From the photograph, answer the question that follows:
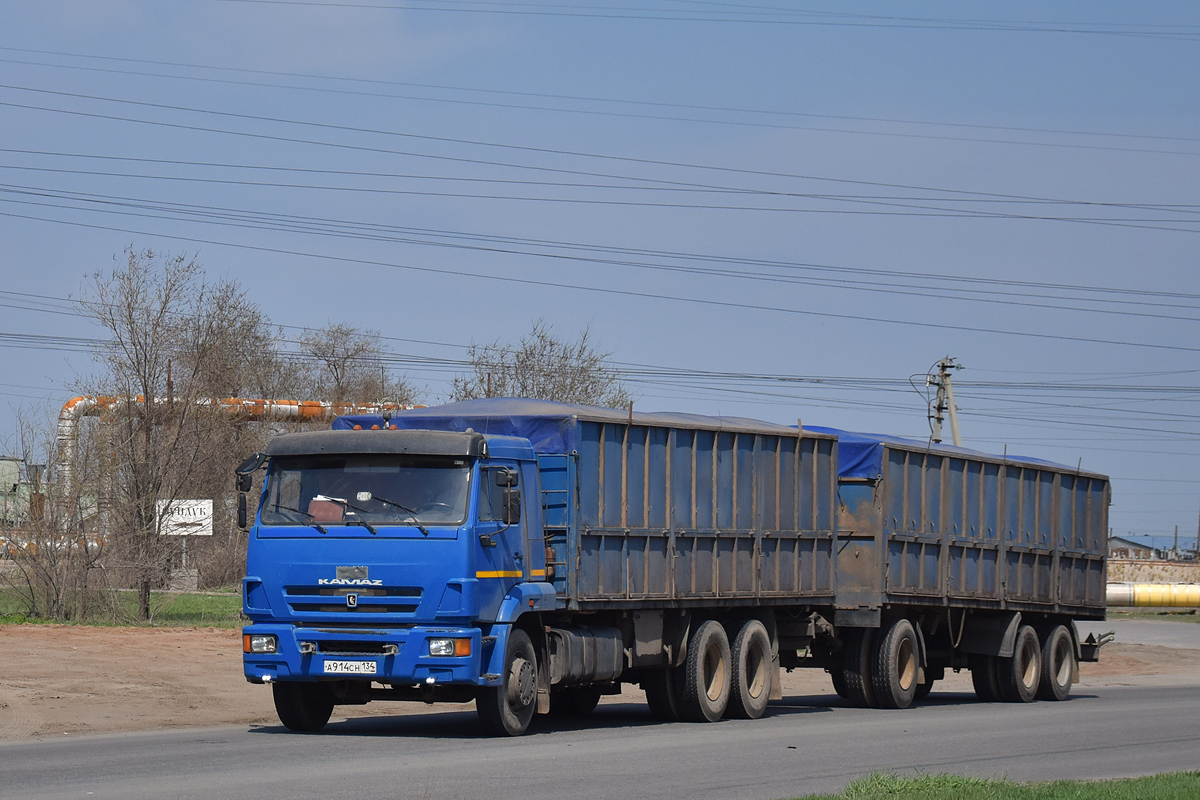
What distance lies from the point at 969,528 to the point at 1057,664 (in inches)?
144

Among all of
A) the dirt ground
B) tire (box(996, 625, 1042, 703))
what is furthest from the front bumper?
tire (box(996, 625, 1042, 703))

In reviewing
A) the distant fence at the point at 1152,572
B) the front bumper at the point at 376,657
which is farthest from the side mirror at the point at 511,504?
the distant fence at the point at 1152,572

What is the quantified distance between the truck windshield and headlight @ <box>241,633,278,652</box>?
3.31 ft

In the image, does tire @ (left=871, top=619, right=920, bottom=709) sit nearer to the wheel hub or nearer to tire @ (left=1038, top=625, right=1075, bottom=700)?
tire @ (left=1038, top=625, right=1075, bottom=700)

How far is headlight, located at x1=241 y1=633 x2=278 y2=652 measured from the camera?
14078 mm

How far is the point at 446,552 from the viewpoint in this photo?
13789 millimetres

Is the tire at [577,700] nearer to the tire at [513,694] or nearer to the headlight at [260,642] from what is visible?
the tire at [513,694]

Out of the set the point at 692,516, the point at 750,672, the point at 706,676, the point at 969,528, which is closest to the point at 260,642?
the point at 692,516

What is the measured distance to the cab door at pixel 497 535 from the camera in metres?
14.0

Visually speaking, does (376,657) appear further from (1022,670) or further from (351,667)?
(1022,670)

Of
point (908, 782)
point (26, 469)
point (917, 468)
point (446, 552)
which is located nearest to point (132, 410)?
point (26, 469)

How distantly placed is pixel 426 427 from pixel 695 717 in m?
4.48

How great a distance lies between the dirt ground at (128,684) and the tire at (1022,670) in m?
3.75

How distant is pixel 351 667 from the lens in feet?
45.3
